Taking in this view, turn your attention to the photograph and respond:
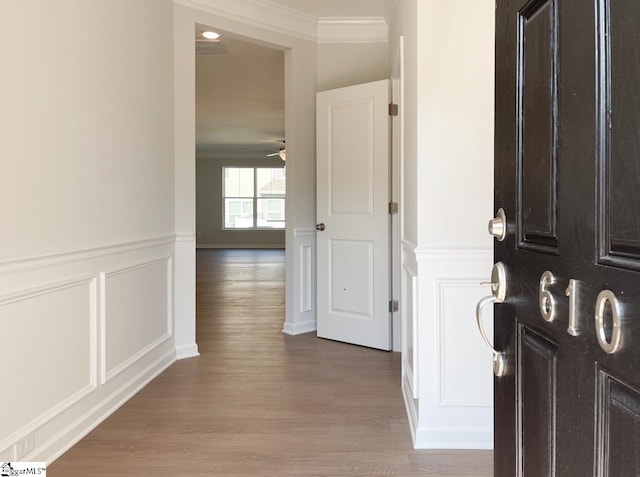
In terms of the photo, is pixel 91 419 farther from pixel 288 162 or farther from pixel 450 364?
pixel 288 162

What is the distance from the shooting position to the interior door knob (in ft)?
3.42

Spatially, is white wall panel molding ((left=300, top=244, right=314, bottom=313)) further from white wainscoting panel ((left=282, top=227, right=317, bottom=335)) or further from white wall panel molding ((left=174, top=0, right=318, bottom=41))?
white wall panel molding ((left=174, top=0, right=318, bottom=41))

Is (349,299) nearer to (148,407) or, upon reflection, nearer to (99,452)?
(148,407)

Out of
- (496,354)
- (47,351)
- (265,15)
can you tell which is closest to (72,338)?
(47,351)

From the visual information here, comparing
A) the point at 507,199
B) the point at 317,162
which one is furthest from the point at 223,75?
the point at 507,199

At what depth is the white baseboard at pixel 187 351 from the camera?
352cm

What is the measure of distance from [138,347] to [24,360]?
1029 millimetres

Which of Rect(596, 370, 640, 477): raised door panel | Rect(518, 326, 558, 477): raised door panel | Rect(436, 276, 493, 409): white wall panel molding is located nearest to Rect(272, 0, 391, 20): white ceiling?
Rect(436, 276, 493, 409): white wall panel molding

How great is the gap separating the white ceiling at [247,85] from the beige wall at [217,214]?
8.06ft

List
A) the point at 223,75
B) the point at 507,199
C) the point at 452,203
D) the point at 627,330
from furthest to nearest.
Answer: the point at 223,75, the point at 452,203, the point at 507,199, the point at 627,330

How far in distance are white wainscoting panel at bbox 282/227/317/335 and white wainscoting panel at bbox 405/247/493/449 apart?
7.11 ft

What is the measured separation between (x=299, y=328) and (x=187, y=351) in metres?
1.05

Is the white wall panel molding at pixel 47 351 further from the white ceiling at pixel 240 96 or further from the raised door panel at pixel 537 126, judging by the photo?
the white ceiling at pixel 240 96

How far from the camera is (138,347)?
2.91 m
